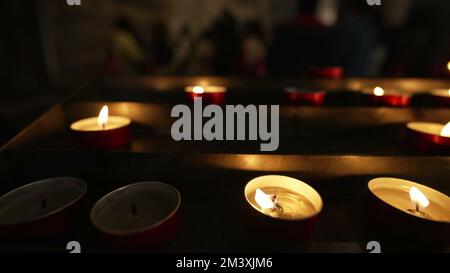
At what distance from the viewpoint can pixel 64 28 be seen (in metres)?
3.34

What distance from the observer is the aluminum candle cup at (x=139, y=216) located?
1.81 feet

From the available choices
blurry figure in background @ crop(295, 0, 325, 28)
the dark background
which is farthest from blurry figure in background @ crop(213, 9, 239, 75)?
blurry figure in background @ crop(295, 0, 325, 28)

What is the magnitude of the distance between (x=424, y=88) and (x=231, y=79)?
1108mm

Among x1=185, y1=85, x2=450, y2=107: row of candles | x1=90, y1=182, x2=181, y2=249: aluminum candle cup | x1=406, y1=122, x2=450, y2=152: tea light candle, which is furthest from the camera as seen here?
x1=185, y1=85, x2=450, y2=107: row of candles

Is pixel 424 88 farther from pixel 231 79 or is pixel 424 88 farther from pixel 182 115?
pixel 182 115

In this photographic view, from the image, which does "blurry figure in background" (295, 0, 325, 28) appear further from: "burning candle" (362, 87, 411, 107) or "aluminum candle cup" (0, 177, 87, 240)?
"aluminum candle cup" (0, 177, 87, 240)

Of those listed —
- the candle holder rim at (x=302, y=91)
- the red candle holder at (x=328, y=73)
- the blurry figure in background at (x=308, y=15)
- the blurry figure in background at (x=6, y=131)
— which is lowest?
the blurry figure in background at (x=6, y=131)

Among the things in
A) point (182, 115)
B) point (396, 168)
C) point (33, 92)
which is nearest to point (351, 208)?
point (396, 168)

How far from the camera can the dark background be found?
6.83ft

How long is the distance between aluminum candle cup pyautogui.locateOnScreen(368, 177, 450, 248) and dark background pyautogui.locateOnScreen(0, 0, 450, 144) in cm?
100

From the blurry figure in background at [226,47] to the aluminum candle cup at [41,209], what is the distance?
72.3 inches

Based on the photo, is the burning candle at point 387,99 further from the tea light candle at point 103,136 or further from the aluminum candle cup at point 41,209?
the aluminum candle cup at point 41,209

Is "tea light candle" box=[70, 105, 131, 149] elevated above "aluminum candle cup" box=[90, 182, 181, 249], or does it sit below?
above

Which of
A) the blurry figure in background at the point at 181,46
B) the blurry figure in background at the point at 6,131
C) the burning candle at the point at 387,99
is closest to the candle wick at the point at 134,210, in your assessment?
the blurry figure in background at the point at 6,131
